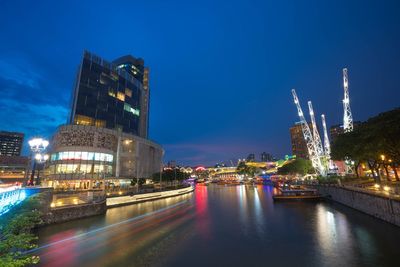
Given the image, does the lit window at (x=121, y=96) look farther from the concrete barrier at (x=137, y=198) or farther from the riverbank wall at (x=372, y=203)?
the riverbank wall at (x=372, y=203)

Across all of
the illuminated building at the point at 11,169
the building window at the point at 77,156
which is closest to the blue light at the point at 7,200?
the building window at the point at 77,156

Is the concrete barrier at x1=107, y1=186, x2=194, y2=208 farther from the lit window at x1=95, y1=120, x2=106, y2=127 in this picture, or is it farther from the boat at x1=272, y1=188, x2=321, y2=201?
the lit window at x1=95, y1=120, x2=106, y2=127

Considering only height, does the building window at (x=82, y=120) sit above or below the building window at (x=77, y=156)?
above

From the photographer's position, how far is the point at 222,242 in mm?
25734

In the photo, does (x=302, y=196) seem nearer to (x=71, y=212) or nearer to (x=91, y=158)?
(x=71, y=212)

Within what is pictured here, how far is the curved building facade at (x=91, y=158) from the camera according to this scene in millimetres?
79125

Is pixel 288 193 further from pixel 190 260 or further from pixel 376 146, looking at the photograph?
pixel 190 260

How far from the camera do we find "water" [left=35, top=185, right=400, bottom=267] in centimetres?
2003

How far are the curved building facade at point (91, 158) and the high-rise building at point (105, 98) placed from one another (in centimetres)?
1170

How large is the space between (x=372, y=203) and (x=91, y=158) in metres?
86.8

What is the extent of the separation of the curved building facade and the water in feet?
132

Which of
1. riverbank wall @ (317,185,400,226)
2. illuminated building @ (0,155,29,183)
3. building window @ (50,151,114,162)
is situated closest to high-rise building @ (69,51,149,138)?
building window @ (50,151,114,162)

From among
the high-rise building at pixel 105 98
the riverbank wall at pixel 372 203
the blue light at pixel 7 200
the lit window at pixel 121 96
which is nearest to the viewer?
the blue light at pixel 7 200

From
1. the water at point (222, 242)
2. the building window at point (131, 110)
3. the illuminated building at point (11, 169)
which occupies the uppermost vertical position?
the building window at point (131, 110)
